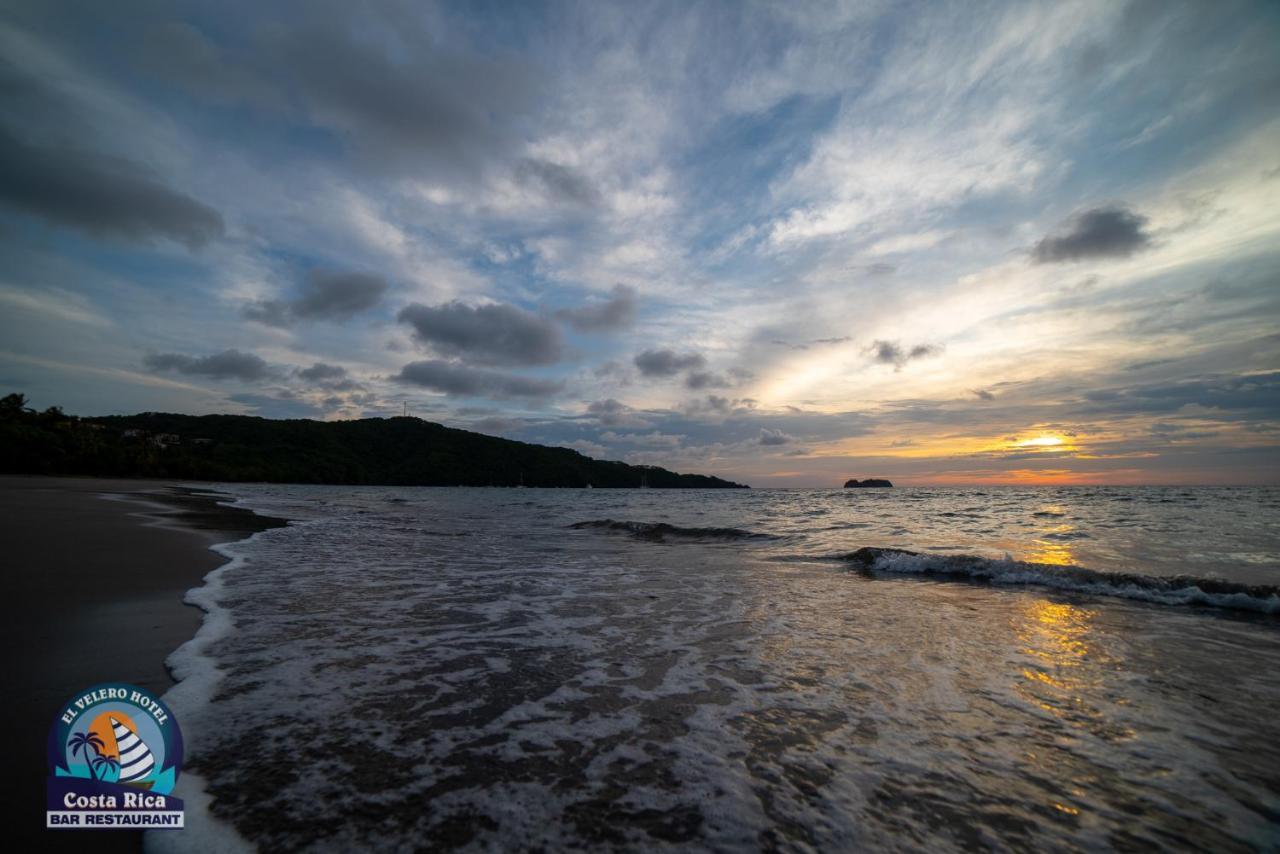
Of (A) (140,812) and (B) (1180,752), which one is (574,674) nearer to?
(A) (140,812)

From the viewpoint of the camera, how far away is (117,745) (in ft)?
11.0

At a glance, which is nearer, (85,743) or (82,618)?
(85,743)

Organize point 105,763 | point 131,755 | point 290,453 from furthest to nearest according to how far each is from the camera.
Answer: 1. point 290,453
2. point 131,755
3. point 105,763

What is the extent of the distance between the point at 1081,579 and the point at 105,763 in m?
15.0

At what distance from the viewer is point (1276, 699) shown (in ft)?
16.9

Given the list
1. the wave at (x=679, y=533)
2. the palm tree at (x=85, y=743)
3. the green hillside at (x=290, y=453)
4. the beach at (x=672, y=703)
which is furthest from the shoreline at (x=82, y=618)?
the green hillside at (x=290, y=453)

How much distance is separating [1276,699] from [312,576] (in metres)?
14.0

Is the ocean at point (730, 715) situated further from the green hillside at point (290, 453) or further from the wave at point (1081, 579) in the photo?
the green hillside at point (290, 453)

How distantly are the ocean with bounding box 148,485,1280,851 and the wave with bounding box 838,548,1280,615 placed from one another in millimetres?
110

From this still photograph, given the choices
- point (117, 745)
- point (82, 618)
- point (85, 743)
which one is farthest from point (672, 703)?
point (82, 618)

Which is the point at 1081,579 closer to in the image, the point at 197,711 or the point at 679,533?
the point at 679,533

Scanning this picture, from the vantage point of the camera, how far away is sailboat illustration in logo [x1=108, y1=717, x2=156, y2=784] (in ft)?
10.6

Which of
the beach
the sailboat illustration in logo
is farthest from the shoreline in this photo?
Result: the sailboat illustration in logo

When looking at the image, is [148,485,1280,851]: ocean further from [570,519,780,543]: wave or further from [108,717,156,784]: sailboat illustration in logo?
[570,519,780,543]: wave
